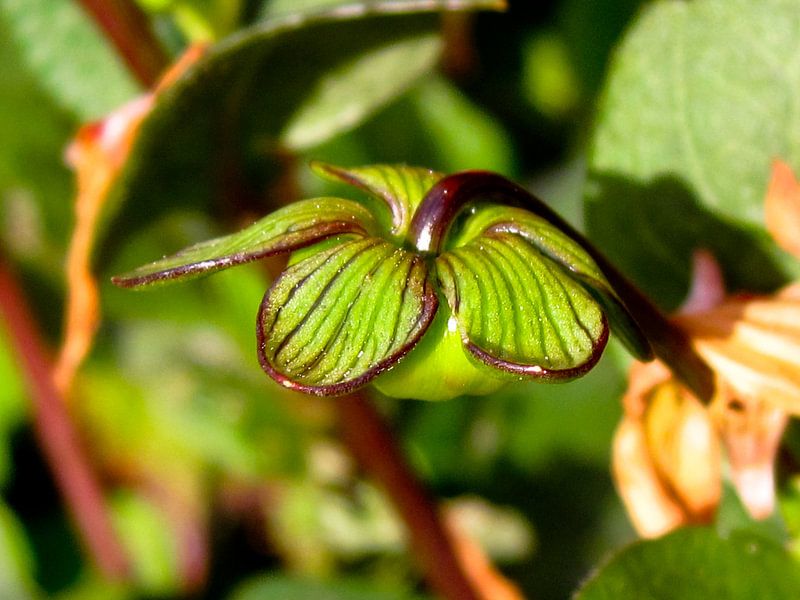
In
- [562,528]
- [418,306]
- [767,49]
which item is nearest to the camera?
[418,306]

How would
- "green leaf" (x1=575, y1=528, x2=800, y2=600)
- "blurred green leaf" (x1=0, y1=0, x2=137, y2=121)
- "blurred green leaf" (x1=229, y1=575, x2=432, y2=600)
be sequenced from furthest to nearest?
"blurred green leaf" (x1=229, y1=575, x2=432, y2=600), "blurred green leaf" (x1=0, y1=0, x2=137, y2=121), "green leaf" (x1=575, y1=528, x2=800, y2=600)

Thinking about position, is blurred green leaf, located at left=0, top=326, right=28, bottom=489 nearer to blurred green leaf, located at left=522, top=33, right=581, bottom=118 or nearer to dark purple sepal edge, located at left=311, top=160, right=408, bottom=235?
blurred green leaf, located at left=522, top=33, right=581, bottom=118

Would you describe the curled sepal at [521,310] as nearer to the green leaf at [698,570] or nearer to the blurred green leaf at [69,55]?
the green leaf at [698,570]

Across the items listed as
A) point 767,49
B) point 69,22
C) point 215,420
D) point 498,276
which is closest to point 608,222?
point 767,49

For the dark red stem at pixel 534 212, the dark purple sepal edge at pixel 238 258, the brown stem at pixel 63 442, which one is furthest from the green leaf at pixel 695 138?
the brown stem at pixel 63 442

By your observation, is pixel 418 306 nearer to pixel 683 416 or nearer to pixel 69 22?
pixel 683 416

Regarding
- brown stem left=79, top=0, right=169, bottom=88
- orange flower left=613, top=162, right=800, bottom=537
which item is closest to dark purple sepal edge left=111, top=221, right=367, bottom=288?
orange flower left=613, top=162, right=800, bottom=537
